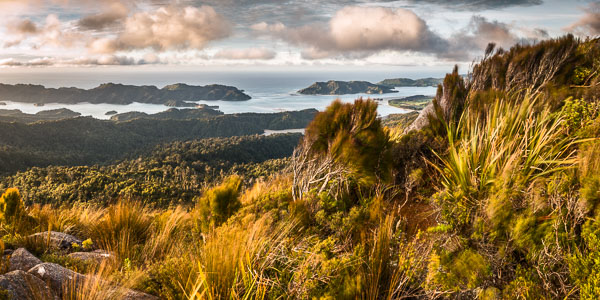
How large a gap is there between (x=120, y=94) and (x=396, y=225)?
199577mm

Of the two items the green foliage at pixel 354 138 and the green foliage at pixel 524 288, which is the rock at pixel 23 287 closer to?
the green foliage at pixel 524 288

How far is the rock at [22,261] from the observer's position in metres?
2.06

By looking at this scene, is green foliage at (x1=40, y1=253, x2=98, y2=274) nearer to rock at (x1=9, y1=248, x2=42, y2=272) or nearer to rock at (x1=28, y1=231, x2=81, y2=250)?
rock at (x1=9, y1=248, x2=42, y2=272)

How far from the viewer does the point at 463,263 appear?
153 centimetres

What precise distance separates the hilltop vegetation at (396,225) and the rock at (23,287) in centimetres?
20

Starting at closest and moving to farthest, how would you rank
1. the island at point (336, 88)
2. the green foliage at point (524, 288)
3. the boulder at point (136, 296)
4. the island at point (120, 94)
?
the green foliage at point (524, 288), the boulder at point (136, 296), the island at point (336, 88), the island at point (120, 94)

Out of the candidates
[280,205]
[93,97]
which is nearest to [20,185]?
[280,205]

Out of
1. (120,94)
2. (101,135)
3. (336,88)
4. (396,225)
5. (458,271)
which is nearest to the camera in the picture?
(458,271)

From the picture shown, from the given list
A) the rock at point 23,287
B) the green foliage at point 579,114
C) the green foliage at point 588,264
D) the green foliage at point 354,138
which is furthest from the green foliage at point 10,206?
the green foliage at point 579,114

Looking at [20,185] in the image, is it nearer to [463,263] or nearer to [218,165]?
[218,165]

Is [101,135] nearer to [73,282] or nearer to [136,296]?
[73,282]

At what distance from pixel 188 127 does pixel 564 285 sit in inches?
4200

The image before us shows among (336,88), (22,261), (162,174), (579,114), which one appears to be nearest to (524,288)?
(579,114)

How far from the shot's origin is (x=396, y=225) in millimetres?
2018
